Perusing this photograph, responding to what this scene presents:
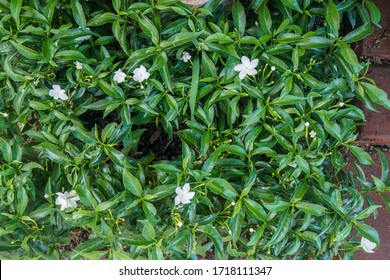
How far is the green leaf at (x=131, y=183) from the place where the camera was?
1.37m

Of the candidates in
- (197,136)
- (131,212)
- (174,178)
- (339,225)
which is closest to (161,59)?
(197,136)

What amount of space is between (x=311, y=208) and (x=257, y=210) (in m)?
0.17

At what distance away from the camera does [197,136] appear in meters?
1.51

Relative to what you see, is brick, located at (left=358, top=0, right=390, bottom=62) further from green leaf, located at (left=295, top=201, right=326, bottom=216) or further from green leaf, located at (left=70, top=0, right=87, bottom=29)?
green leaf, located at (left=70, top=0, right=87, bottom=29)

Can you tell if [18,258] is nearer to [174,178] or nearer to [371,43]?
[174,178]

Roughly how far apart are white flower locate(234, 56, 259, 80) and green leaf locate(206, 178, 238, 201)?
347 millimetres

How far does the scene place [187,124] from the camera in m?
1.50

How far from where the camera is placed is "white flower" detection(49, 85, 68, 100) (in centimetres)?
147

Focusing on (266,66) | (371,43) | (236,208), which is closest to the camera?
(236,208)

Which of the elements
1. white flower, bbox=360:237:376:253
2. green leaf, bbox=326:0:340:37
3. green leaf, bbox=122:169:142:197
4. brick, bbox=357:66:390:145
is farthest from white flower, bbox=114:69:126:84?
brick, bbox=357:66:390:145

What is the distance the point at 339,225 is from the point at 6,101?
1.22 m

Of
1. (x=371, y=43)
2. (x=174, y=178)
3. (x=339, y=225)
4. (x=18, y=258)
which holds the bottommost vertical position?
(x=18, y=258)

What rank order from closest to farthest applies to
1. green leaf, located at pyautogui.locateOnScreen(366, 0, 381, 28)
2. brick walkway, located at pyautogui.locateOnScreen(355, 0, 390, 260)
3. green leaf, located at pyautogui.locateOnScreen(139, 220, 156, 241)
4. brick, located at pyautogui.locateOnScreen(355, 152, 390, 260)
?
green leaf, located at pyautogui.locateOnScreen(139, 220, 156, 241), green leaf, located at pyautogui.locateOnScreen(366, 0, 381, 28), brick walkway, located at pyautogui.locateOnScreen(355, 0, 390, 260), brick, located at pyautogui.locateOnScreen(355, 152, 390, 260)

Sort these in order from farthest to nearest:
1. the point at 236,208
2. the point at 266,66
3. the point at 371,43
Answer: the point at 371,43 < the point at 266,66 < the point at 236,208
